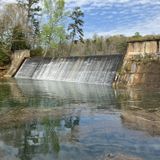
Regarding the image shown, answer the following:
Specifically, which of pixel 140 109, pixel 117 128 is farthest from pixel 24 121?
pixel 140 109

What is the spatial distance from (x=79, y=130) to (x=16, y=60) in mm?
30625

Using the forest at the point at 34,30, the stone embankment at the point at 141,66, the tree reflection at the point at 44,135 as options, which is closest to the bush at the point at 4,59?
the forest at the point at 34,30

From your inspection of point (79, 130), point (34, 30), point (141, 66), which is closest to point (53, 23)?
point (34, 30)

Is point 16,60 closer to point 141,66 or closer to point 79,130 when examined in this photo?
point 141,66

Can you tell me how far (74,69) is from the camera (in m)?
29.0

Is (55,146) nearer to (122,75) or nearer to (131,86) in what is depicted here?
(131,86)

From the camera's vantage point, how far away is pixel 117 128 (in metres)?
9.26

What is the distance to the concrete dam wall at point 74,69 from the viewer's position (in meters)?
25.3

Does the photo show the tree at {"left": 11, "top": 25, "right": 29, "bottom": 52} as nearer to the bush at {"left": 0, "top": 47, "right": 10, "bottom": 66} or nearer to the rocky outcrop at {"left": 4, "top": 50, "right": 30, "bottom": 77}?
the bush at {"left": 0, "top": 47, "right": 10, "bottom": 66}

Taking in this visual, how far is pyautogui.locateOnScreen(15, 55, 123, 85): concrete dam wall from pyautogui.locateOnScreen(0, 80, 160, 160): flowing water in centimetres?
1109

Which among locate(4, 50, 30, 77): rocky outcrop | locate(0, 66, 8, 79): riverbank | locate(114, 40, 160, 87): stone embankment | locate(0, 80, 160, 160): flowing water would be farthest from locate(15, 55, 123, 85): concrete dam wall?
locate(0, 80, 160, 160): flowing water

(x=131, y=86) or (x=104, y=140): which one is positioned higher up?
(x=104, y=140)

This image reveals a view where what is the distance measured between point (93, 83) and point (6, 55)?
57.6ft

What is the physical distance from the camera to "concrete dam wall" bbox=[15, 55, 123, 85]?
25323 mm
